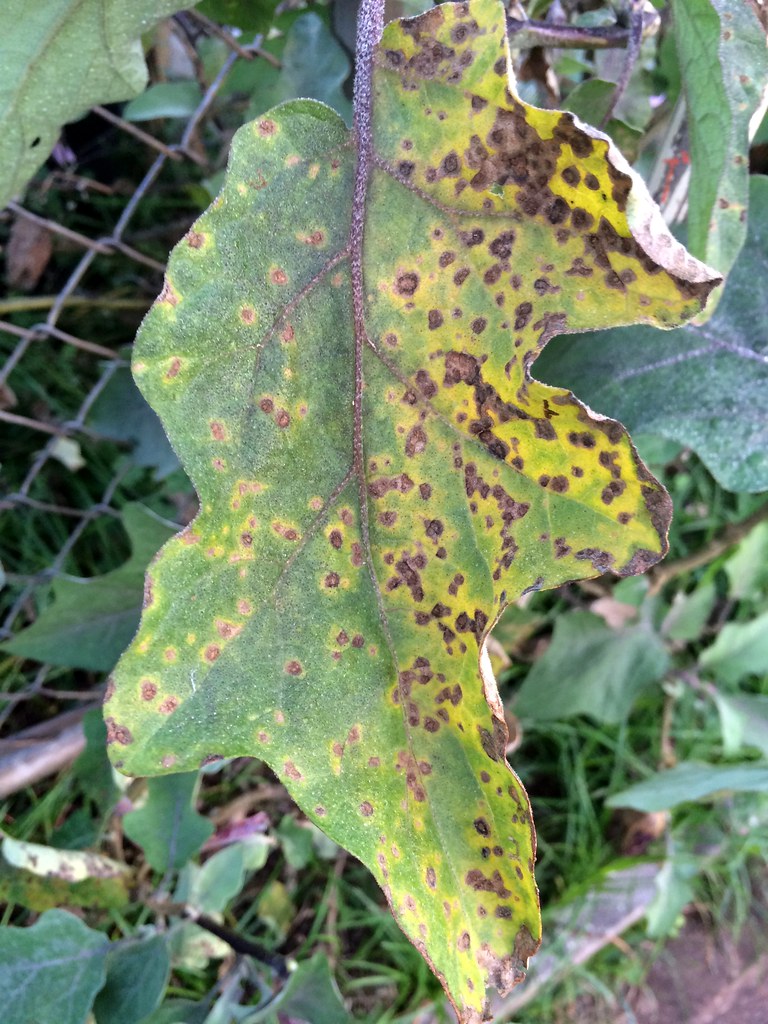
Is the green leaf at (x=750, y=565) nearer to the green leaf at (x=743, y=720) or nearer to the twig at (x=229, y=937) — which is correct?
the green leaf at (x=743, y=720)

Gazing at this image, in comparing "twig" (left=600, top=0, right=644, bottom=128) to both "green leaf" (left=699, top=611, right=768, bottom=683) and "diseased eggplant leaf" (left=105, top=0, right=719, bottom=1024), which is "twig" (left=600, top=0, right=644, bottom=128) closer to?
"diseased eggplant leaf" (left=105, top=0, right=719, bottom=1024)

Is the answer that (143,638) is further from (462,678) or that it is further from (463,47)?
(463,47)

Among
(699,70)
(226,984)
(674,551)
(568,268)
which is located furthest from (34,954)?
(674,551)

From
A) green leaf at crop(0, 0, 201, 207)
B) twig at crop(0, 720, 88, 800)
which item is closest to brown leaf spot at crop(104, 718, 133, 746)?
green leaf at crop(0, 0, 201, 207)

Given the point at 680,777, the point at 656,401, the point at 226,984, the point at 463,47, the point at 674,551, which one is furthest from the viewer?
the point at 674,551

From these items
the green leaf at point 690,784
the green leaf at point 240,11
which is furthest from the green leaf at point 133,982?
the green leaf at point 240,11

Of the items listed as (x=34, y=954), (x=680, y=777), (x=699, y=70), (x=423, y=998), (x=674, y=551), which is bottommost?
(x=423, y=998)
